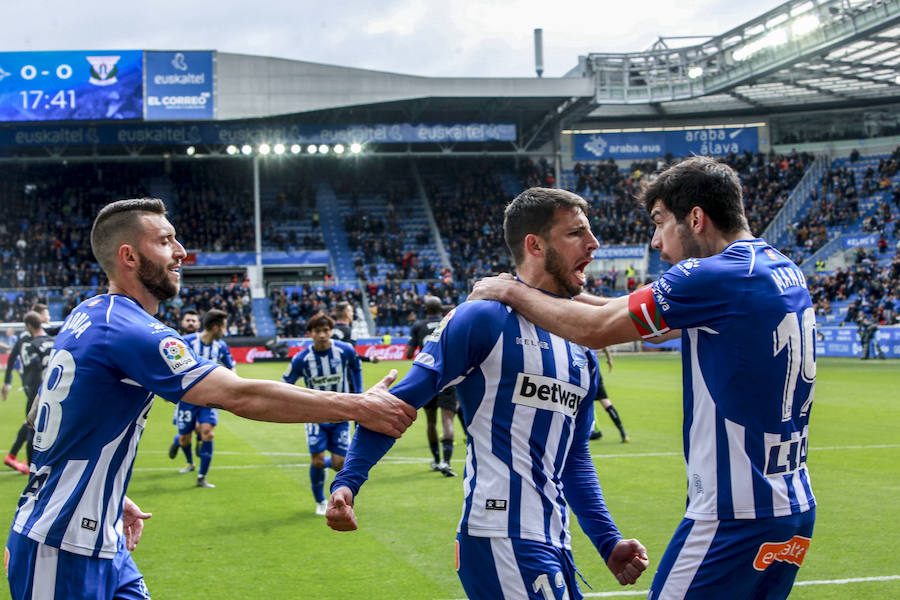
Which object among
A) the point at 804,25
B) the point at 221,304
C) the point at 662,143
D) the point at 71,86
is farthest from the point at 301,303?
the point at 804,25

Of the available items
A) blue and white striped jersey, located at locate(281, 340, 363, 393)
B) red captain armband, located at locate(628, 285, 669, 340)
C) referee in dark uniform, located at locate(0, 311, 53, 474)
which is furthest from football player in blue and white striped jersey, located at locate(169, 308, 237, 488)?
red captain armband, located at locate(628, 285, 669, 340)

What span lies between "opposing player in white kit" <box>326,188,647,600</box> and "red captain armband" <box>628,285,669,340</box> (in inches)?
14.6

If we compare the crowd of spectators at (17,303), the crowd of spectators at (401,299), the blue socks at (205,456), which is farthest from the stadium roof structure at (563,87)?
the blue socks at (205,456)

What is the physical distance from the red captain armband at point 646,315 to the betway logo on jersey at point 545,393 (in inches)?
15.6

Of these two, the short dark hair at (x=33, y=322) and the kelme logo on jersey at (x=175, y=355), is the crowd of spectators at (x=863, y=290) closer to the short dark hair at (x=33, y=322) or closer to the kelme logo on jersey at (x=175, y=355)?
A: the short dark hair at (x=33, y=322)

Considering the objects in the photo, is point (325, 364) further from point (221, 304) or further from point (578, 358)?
point (221, 304)

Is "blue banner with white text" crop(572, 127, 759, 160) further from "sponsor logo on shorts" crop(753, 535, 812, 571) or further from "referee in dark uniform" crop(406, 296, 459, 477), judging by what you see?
"sponsor logo on shorts" crop(753, 535, 812, 571)

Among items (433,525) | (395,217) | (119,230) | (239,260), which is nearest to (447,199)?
(395,217)

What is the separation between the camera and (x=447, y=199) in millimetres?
54250

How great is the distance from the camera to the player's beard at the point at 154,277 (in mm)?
3670

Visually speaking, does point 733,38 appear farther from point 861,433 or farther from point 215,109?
point 861,433

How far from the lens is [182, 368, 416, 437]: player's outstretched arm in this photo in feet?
11.0

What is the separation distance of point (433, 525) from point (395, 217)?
4475cm

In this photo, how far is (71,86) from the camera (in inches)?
1660
